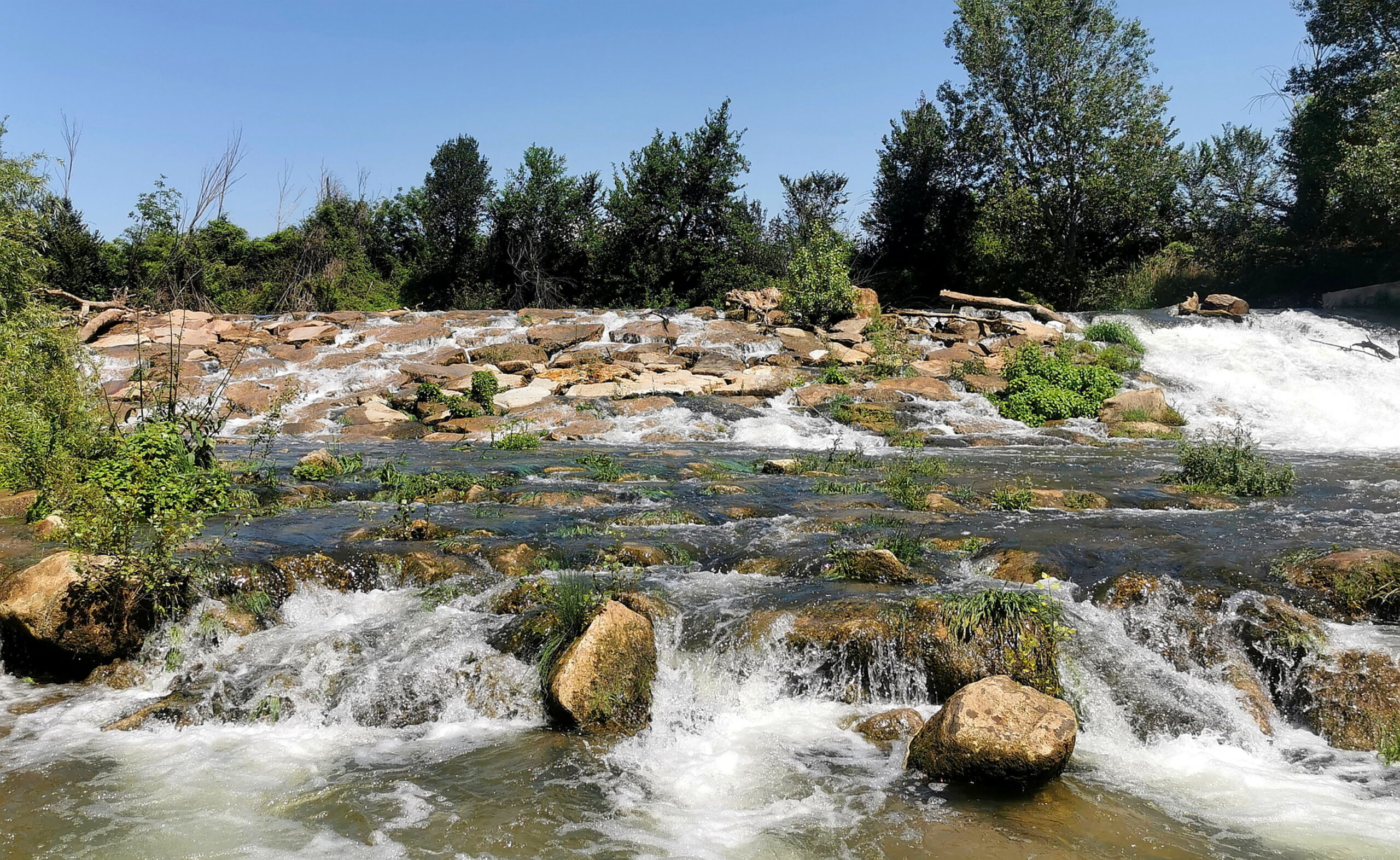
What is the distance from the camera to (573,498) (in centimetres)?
915

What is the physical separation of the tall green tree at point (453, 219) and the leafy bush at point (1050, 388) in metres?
23.4

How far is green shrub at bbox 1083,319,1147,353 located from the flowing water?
13390mm

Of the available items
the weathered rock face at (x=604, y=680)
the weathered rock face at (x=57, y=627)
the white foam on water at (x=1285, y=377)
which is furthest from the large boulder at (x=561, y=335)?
the weathered rock face at (x=604, y=680)

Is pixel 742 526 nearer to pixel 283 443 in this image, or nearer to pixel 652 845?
pixel 652 845

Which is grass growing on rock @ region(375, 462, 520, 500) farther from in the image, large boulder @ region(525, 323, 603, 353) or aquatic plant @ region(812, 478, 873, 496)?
large boulder @ region(525, 323, 603, 353)

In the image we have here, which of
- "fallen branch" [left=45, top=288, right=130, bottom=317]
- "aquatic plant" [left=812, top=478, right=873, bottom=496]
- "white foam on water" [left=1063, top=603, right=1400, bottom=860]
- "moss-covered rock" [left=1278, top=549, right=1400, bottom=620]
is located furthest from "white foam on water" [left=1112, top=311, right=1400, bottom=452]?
"fallen branch" [left=45, top=288, right=130, bottom=317]

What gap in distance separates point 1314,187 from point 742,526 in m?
27.2

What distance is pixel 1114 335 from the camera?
21172 mm

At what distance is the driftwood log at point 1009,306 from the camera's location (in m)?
23.8

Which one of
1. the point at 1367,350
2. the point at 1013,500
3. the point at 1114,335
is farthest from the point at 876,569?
the point at 1367,350

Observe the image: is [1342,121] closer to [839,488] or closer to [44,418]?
[839,488]

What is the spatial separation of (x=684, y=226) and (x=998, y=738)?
98.2 feet

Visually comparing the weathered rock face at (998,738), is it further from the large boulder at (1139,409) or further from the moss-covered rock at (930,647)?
the large boulder at (1139,409)

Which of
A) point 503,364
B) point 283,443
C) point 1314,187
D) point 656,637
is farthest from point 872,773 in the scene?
point 1314,187
